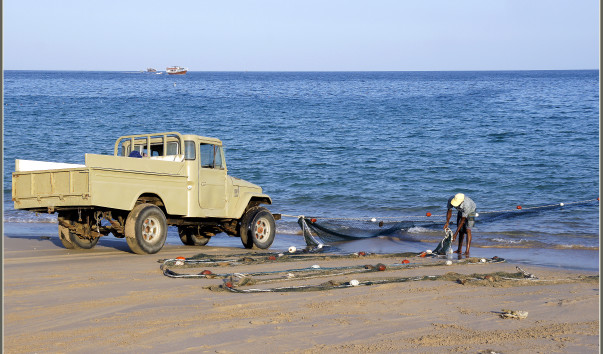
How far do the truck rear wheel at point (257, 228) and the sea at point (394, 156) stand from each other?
1.16m

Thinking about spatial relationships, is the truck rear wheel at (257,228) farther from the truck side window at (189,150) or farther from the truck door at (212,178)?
the truck side window at (189,150)

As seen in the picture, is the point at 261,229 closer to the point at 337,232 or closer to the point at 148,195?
the point at 337,232

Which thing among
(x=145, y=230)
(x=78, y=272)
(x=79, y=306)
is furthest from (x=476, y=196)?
(x=79, y=306)

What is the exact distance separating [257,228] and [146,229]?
2.76 m

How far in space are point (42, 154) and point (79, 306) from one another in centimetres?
2874

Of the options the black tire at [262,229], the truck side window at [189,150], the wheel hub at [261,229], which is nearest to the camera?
the truck side window at [189,150]

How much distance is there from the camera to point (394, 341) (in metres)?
7.19

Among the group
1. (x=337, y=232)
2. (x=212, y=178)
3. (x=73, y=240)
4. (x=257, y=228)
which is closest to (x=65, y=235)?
(x=73, y=240)

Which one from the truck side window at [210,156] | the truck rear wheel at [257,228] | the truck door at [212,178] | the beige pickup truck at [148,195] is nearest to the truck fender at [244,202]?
the beige pickup truck at [148,195]

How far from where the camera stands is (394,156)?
3512 cm

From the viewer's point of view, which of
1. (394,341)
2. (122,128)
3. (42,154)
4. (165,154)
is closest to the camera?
(394,341)

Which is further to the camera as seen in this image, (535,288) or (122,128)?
(122,128)

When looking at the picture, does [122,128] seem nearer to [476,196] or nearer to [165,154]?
[476,196]

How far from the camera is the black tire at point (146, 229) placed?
12.8 meters
